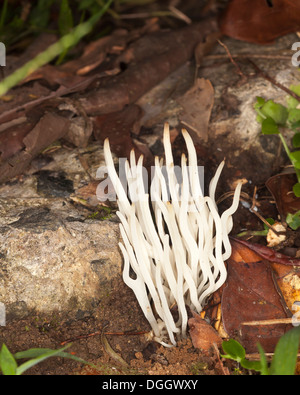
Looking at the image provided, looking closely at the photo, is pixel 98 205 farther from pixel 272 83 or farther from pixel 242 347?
pixel 272 83

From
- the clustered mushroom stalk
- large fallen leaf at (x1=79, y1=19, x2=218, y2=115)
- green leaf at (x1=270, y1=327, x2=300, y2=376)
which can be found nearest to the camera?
green leaf at (x1=270, y1=327, x2=300, y2=376)

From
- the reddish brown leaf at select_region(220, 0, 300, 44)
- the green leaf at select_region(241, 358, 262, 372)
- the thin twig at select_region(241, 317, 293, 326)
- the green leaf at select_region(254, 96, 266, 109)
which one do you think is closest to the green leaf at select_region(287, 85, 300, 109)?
the green leaf at select_region(254, 96, 266, 109)

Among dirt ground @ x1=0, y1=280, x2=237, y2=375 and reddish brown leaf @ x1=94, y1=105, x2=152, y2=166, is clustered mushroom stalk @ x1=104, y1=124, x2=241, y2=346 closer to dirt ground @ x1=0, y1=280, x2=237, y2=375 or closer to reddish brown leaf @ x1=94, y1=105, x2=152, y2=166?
dirt ground @ x1=0, y1=280, x2=237, y2=375

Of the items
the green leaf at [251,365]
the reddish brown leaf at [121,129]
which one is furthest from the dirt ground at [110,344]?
the reddish brown leaf at [121,129]

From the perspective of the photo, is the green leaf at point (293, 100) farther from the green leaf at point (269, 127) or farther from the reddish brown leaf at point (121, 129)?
the reddish brown leaf at point (121, 129)

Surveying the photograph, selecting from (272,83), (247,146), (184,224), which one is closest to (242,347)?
(184,224)
